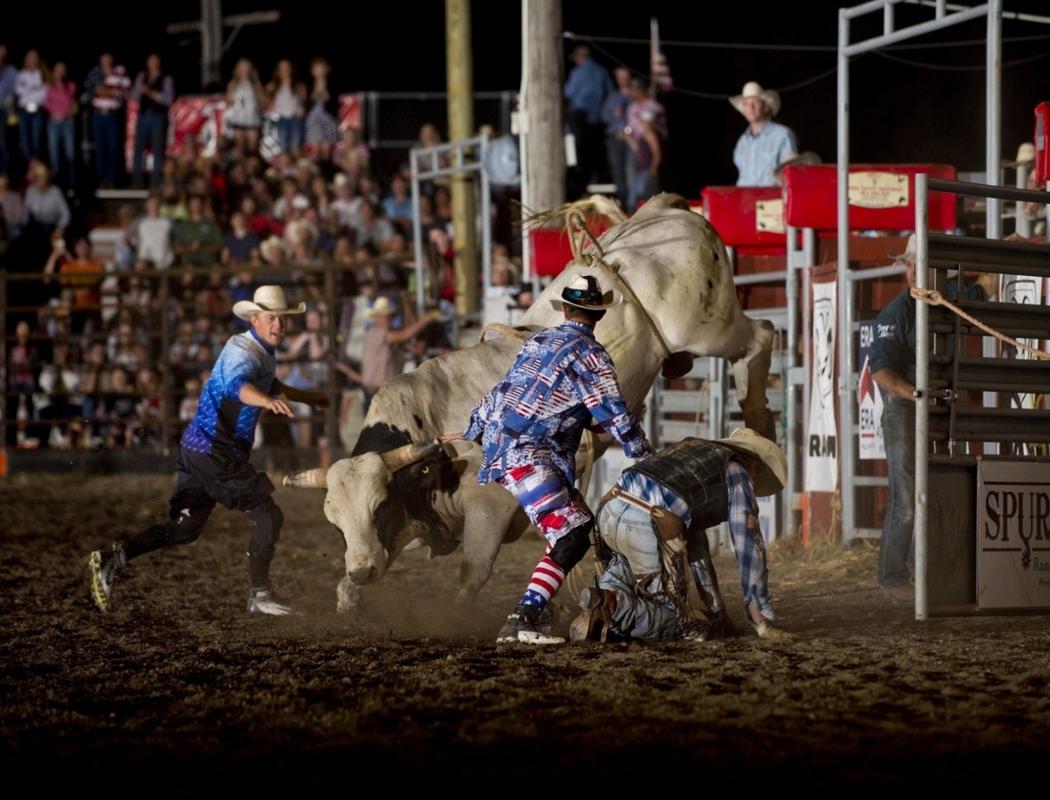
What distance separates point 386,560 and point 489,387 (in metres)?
1.07

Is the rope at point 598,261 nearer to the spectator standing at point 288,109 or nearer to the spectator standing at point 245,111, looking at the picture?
the spectator standing at point 288,109

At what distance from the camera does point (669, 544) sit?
6.03m

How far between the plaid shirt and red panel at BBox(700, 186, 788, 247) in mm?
3863

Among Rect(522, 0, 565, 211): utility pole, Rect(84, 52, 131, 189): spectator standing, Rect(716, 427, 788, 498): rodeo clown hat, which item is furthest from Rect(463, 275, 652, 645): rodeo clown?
Rect(84, 52, 131, 189): spectator standing

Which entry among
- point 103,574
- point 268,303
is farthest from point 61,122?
point 103,574

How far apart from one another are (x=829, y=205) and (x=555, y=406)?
12.0ft

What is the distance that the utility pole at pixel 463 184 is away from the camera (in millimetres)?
13938

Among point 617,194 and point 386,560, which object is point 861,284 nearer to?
point 386,560

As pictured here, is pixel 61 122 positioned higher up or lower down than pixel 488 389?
higher up

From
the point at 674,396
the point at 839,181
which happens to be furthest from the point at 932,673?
the point at 674,396

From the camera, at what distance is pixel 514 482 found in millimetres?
6031

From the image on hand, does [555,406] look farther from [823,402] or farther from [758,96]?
[758,96]

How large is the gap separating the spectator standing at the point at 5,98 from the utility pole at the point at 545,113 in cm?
1151

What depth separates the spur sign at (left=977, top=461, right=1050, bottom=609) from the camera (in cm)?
652
